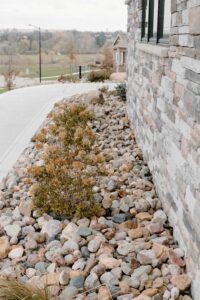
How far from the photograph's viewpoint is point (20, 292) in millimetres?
3100

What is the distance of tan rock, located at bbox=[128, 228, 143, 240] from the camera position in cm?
402

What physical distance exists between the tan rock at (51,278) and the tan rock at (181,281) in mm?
931

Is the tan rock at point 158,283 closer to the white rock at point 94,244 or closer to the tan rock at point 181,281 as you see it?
the tan rock at point 181,281

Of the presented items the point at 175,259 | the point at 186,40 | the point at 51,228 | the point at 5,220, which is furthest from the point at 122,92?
the point at 175,259

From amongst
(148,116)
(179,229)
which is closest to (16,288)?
(179,229)

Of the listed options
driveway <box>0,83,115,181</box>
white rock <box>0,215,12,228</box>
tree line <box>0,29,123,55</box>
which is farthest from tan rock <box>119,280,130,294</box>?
tree line <box>0,29,123,55</box>

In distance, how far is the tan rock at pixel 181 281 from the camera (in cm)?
323

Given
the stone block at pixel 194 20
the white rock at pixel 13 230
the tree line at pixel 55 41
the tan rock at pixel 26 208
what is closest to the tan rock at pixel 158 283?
the white rock at pixel 13 230

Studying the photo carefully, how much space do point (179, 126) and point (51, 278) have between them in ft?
5.53

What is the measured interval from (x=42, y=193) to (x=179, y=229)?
5.14 ft

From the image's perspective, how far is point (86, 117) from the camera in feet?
26.2

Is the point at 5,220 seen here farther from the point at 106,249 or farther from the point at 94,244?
the point at 106,249

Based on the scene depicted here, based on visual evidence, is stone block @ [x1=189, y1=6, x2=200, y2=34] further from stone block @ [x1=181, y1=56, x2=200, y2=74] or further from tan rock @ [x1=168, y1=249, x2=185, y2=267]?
tan rock @ [x1=168, y1=249, x2=185, y2=267]

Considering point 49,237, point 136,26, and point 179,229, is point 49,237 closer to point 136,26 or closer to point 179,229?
point 179,229
